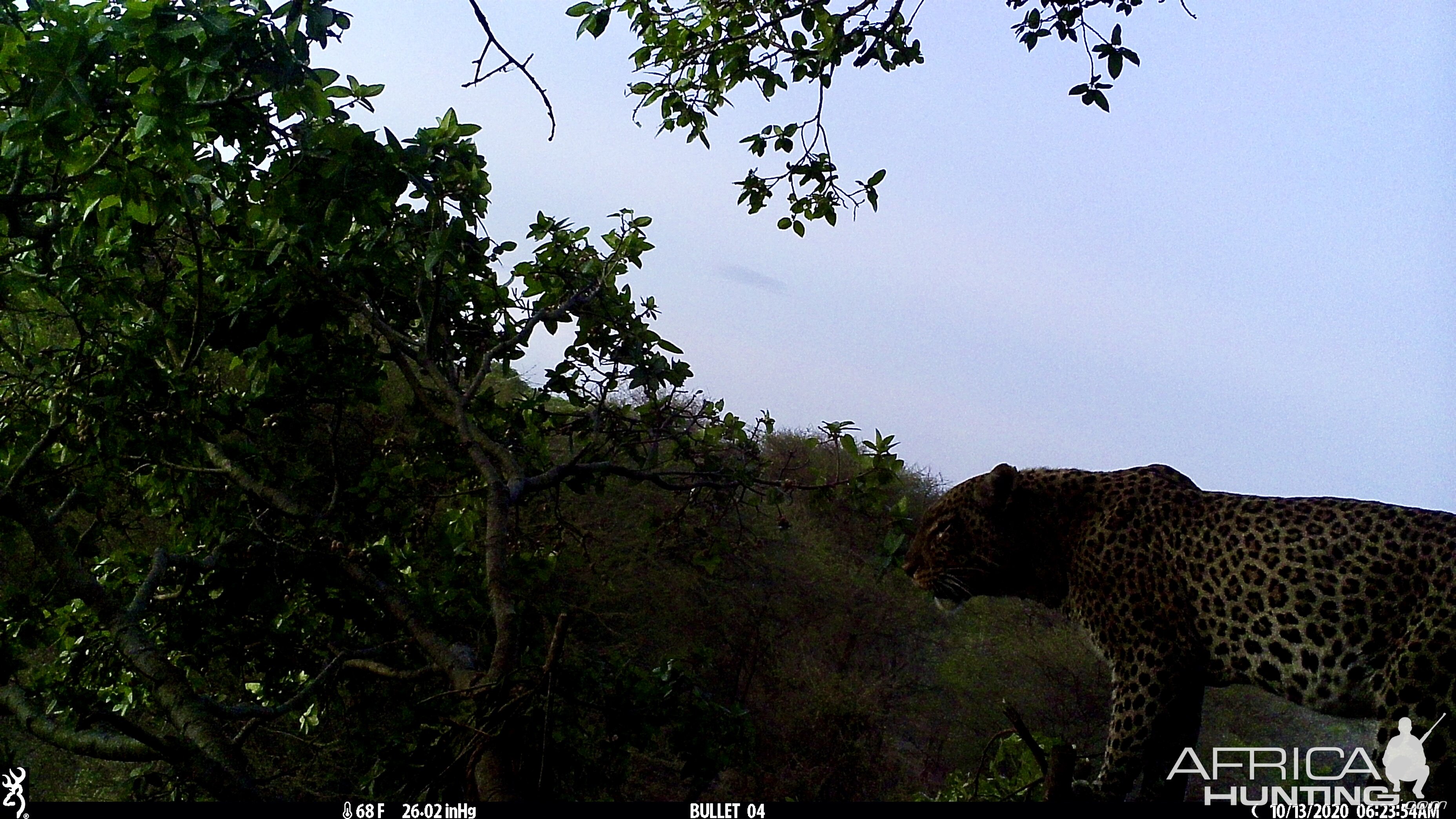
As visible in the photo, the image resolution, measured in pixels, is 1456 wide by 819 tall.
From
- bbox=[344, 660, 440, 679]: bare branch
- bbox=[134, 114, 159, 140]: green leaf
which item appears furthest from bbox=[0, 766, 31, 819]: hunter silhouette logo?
bbox=[134, 114, 159, 140]: green leaf

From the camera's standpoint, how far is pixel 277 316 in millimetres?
2912

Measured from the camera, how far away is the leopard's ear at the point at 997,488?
2.26 m

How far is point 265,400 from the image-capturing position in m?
2.96

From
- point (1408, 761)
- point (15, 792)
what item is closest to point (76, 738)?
point (15, 792)

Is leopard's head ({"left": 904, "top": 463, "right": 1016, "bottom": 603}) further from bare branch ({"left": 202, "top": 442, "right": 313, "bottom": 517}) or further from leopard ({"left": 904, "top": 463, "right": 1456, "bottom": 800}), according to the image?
bare branch ({"left": 202, "top": 442, "right": 313, "bottom": 517})

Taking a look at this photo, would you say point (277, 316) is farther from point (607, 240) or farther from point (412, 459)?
point (607, 240)

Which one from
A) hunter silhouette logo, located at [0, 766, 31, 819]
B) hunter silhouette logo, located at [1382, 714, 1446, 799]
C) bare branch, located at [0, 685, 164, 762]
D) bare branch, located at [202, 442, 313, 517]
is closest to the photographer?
hunter silhouette logo, located at [1382, 714, 1446, 799]

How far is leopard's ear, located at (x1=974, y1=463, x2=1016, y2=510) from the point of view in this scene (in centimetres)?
226

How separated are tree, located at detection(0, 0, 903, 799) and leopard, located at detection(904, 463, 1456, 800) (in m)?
0.39

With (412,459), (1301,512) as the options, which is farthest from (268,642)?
(1301,512)

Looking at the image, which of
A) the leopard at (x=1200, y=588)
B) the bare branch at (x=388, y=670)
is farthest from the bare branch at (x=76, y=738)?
the leopard at (x=1200, y=588)

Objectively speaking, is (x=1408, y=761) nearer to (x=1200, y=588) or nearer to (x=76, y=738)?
(x=1200, y=588)

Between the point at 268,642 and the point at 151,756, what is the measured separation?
1.05 metres

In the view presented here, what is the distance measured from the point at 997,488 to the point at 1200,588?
1.38ft
